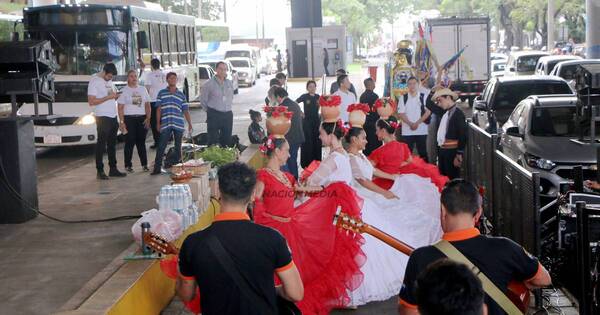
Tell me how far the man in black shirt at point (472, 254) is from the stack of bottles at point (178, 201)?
499 centimetres

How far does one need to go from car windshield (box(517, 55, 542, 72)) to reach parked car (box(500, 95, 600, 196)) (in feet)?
71.7

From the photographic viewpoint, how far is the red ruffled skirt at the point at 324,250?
8.22 meters

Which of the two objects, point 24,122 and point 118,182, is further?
point 118,182

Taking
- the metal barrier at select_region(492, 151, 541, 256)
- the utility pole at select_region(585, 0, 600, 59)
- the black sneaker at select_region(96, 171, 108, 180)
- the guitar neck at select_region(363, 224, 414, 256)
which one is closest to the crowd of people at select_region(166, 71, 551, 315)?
the guitar neck at select_region(363, 224, 414, 256)

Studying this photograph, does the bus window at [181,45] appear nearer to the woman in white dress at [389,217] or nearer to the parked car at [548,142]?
the parked car at [548,142]

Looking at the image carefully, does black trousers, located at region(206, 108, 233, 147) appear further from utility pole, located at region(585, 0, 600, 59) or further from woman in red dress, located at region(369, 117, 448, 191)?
utility pole, located at region(585, 0, 600, 59)

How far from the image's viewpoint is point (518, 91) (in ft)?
65.9

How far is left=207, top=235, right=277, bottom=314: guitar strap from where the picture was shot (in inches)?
197

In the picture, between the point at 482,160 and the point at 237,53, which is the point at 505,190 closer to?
the point at 482,160

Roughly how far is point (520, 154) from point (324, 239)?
6371mm

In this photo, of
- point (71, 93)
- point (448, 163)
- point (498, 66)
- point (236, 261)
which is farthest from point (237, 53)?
point (236, 261)

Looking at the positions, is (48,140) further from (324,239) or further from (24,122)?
(324,239)

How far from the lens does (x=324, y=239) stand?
27.5 feet

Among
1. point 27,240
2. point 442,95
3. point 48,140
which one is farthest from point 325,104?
point 48,140
